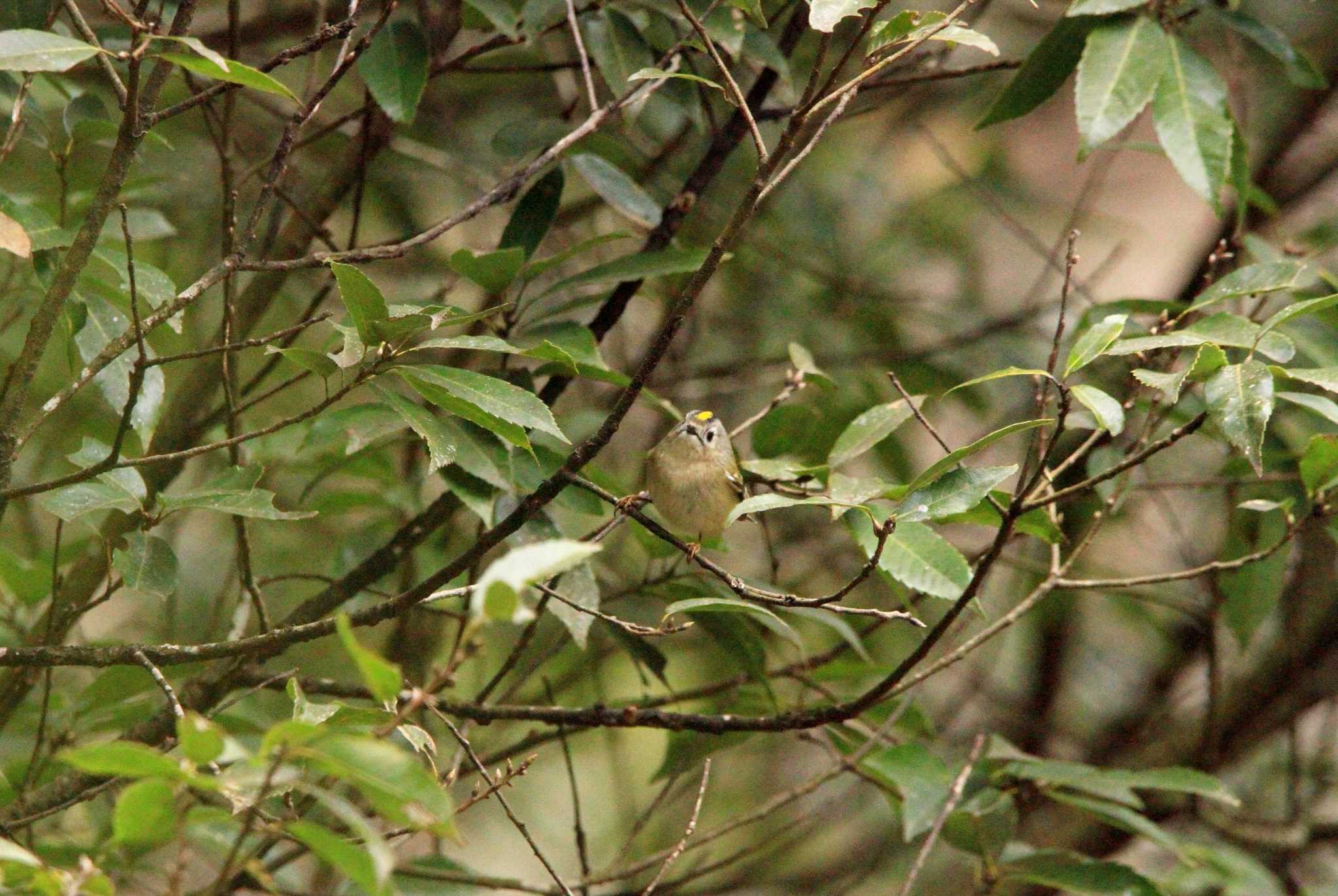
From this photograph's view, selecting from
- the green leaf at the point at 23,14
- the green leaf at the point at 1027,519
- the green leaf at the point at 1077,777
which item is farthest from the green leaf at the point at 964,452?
the green leaf at the point at 23,14

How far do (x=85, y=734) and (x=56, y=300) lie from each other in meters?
1.19

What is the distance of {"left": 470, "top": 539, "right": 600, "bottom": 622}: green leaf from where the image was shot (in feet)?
3.90

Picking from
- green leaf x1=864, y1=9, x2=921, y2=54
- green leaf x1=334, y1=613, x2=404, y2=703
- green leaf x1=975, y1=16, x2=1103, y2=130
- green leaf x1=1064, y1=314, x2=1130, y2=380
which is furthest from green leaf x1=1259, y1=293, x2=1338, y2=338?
green leaf x1=334, y1=613, x2=404, y2=703

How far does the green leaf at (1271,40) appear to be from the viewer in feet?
8.48

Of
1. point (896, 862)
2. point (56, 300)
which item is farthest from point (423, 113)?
point (896, 862)

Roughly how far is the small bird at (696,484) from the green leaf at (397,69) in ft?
3.06

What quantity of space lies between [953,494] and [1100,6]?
101 cm

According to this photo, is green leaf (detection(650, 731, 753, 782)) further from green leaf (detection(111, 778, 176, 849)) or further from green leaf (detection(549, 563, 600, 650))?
green leaf (detection(111, 778, 176, 849))

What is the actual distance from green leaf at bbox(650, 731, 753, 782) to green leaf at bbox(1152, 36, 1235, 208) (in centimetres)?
127

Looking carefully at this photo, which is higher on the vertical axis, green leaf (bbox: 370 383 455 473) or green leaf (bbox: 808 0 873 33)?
green leaf (bbox: 808 0 873 33)

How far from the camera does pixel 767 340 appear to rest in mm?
3971

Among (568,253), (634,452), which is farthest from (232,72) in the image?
(634,452)

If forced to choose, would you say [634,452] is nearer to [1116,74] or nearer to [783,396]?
[783,396]

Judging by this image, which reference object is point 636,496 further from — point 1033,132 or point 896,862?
point 1033,132
